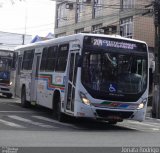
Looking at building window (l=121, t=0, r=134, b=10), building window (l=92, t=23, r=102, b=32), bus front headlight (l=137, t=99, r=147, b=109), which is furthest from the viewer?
building window (l=92, t=23, r=102, b=32)

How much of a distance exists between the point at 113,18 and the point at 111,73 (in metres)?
26.3

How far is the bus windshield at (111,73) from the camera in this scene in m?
15.1

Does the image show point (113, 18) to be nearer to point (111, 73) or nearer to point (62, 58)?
point (62, 58)

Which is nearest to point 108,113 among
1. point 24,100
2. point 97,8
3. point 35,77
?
point 35,77

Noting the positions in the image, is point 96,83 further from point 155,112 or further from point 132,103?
point 155,112

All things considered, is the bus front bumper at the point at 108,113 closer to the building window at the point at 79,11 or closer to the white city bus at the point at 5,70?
the white city bus at the point at 5,70

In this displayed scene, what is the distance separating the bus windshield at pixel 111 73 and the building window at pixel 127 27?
76.5ft

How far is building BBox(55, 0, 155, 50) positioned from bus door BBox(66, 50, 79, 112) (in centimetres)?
1720

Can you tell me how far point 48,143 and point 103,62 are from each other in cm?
479

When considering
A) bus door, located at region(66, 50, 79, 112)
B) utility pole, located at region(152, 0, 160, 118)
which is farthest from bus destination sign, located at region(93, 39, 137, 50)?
utility pole, located at region(152, 0, 160, 118)

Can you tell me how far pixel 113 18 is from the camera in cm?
4094

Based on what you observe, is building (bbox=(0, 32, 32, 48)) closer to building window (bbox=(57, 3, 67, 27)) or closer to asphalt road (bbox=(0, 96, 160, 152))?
building window (bbox=(57, 3, 67, 27))

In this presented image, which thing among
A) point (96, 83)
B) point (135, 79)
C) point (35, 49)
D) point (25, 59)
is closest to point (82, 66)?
point (96, 83)

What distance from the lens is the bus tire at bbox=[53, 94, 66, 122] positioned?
17047 millimetres
